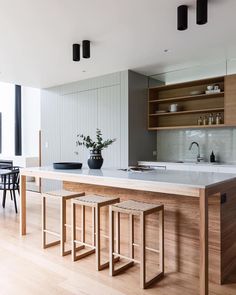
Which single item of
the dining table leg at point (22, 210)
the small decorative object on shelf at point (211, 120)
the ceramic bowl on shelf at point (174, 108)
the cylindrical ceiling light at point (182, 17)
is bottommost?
the dining table leg at point (22, 210)

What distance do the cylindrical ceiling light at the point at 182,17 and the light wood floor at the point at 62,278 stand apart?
89.0 inches

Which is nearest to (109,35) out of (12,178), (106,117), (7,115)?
(106,117)

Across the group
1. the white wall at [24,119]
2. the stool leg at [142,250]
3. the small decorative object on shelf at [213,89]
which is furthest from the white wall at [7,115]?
the stool leg at [142,250]

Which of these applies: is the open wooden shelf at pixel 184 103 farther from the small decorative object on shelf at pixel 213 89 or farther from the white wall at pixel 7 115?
the white wall at pixel 7 115

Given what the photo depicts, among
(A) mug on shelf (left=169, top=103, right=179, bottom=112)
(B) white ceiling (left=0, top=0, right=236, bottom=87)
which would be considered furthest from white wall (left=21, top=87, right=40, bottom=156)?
(A) mug on shelf (left=169, top=103, right=179, bottom=112)

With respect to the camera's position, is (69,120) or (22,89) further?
(22,89)

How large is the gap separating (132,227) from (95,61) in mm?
2681

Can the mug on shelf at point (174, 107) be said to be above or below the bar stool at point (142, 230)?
above

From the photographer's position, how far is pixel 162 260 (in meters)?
2.54

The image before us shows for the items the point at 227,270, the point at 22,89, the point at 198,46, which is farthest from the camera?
the point at 22,89

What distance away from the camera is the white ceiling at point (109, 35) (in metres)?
2.62

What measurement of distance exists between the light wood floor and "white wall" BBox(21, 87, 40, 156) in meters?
5.04

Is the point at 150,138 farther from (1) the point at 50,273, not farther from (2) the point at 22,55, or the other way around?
(1) the point at 50,273

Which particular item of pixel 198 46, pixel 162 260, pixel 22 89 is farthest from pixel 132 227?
pixel 22 89
